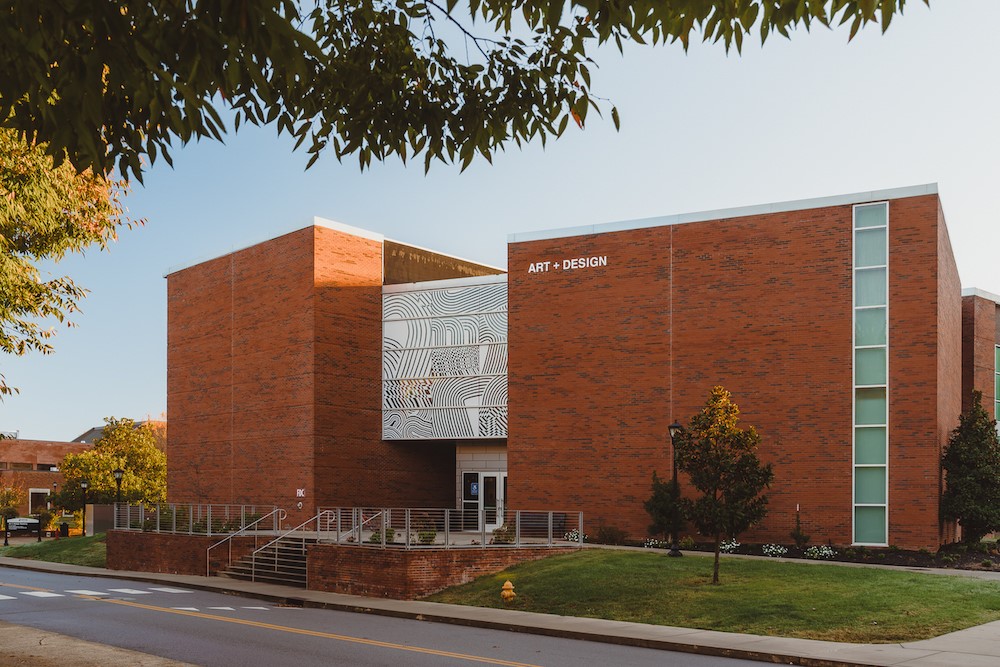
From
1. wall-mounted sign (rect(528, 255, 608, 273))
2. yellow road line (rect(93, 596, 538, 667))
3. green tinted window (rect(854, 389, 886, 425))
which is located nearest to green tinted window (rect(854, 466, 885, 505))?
green tinted window (rect(854, 389, 886, 425))

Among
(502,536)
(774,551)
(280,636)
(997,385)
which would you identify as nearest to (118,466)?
(502,536)

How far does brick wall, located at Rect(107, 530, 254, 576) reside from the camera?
1292 inches

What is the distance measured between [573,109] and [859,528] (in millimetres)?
26732

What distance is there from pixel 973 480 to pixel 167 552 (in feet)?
85.2

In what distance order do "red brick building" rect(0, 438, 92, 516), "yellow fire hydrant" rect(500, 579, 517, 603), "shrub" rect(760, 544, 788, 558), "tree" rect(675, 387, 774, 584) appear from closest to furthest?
"yellow fire hydrant" rect(500, 579, 517, 603), "tree" rect(675, 387, 774, 584), "shrub" rect(760, 544, 788, 558), "red brick building" rect(0, 438, 92, 516)

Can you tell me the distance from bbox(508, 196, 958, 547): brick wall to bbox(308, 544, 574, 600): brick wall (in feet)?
29.7

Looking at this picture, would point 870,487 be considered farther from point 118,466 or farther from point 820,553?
A: point 118,466

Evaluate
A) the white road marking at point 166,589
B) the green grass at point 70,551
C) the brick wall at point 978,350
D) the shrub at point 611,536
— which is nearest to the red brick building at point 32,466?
the green grass at point 70,551

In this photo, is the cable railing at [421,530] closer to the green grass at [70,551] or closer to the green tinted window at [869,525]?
the green tinted window at [869,525]

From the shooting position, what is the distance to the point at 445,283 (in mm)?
42469

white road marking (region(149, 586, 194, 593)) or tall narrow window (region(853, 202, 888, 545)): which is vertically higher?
tall narrow window (region(853, 202, 888, 545))

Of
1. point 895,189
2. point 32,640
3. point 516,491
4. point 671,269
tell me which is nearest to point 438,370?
point 516,491

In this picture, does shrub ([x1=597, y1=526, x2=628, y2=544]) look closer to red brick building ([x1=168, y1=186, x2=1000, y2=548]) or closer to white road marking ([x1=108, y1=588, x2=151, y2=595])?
red brick building ([x1=168, y1=186, x2=1000, y2=548])

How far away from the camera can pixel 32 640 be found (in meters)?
15.3
